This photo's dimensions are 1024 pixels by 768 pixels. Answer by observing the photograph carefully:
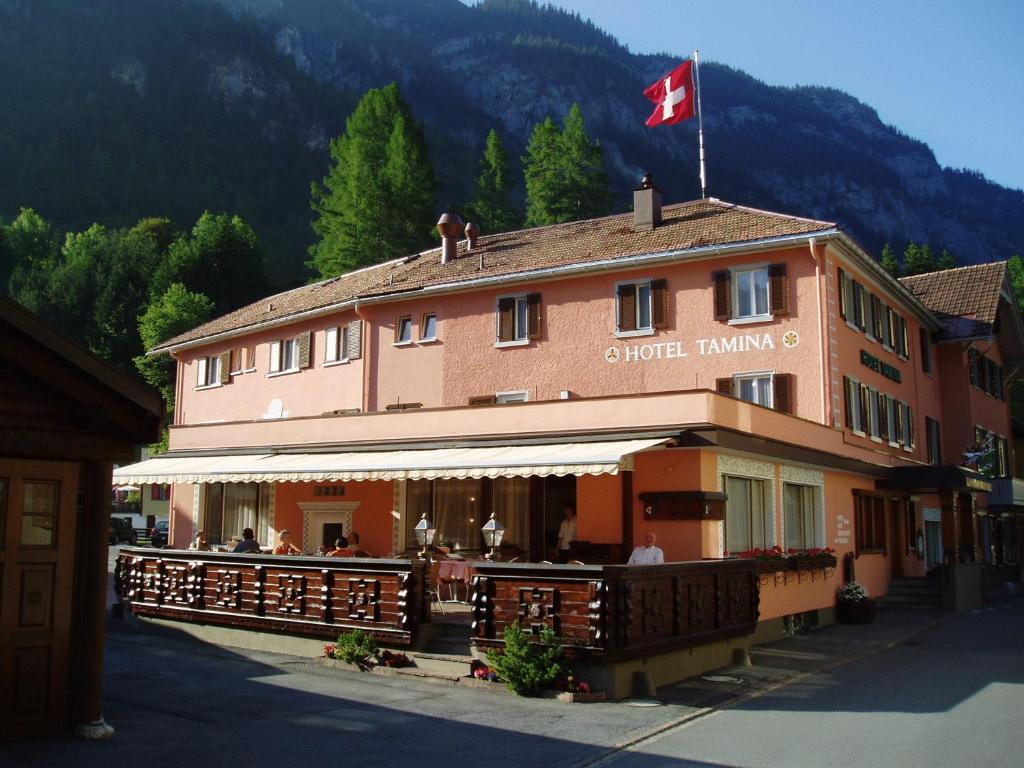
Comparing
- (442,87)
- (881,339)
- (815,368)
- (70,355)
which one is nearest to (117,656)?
(70,355)

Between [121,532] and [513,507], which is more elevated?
[513,507]

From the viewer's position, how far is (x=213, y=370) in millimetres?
34938

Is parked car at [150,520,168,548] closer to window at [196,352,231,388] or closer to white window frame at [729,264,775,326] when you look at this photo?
window at [196,352,231,388]

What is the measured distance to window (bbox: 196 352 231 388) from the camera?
111 ft

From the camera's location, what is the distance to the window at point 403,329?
1097 inches

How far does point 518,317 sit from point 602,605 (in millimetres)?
15410

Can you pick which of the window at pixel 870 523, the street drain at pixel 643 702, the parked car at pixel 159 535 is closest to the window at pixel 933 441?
the window at pixel 870 523

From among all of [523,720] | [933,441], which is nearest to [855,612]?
[523,720]

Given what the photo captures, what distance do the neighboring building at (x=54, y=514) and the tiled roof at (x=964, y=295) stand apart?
28.5 metres

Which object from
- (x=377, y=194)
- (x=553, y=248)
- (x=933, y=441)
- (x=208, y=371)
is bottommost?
(x=933, y=441)

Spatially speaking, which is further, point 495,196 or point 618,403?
point 495,196

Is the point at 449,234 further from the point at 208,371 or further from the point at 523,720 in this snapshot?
the point at 523,720

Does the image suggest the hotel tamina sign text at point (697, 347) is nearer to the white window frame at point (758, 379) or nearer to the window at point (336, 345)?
the white window frame at point (758, 379)

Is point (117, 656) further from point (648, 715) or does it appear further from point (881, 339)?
point (881, 339)
